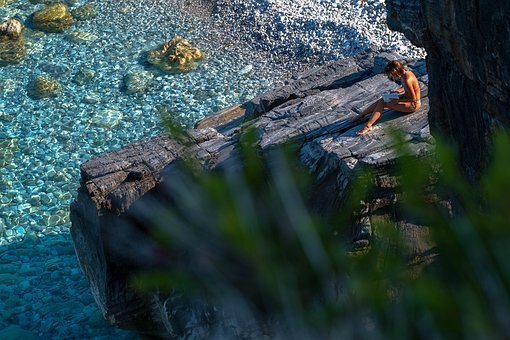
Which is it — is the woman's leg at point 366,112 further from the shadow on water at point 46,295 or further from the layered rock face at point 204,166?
the shadow on water at point 46,295

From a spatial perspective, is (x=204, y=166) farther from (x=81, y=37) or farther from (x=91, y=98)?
(x=81, y=37)

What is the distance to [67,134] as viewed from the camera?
15.4 metres

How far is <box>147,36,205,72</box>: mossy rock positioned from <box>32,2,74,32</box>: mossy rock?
2.61 metres

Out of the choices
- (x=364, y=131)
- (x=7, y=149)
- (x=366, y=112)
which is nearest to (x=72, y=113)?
(x=7, y=149)

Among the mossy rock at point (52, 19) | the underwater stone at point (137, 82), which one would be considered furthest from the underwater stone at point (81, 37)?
the underwater stone at point (137, 82)

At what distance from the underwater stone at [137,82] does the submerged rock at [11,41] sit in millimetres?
2738

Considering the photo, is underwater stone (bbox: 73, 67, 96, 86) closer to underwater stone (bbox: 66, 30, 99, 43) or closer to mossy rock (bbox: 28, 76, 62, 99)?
mossy rock (bbox: 28, 76, 62, 99)

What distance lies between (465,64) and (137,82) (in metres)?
10.2

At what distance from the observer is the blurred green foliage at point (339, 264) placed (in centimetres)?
409

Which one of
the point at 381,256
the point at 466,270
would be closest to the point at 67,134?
the point at 381,256

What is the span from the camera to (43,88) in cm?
1673

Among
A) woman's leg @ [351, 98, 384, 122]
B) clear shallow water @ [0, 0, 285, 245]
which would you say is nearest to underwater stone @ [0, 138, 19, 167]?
clear shallow water @ [0, 0, 285, 245]

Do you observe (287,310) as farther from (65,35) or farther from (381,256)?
(65,35)

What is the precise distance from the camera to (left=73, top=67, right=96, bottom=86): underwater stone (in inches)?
669
